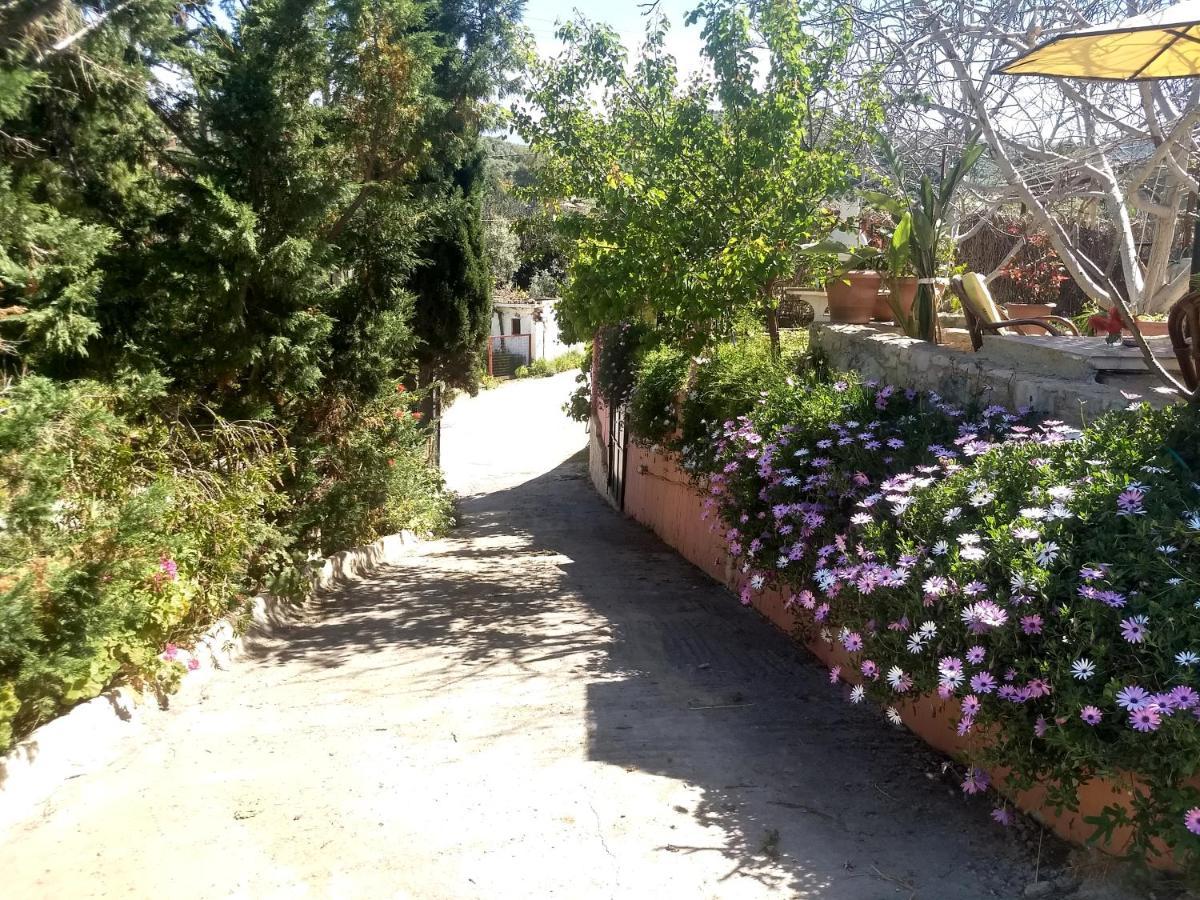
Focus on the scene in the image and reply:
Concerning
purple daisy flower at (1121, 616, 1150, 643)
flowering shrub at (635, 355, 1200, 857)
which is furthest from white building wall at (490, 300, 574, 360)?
purple daisy flower at (1121, 616, 1150, 643)

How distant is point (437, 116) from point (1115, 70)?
5.82 meters

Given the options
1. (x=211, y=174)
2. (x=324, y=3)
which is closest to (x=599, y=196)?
(x=324, y=3)

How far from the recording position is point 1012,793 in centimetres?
336

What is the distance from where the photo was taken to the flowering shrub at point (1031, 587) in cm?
256

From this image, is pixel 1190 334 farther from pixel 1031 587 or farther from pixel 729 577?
pixel 729 577

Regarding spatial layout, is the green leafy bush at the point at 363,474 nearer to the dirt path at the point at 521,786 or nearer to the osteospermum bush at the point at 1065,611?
the dirt path at the point at 521,786

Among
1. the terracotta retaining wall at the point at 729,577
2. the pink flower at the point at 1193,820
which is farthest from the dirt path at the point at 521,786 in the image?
the pink flower at the point at 1193,820

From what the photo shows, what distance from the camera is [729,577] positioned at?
758 cm

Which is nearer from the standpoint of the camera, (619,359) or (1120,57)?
(1120,57)

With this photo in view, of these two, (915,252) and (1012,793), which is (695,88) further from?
(1012,793)

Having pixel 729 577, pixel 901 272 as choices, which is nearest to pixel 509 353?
pixel 729 577

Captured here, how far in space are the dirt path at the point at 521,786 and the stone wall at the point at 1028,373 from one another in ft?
6.07

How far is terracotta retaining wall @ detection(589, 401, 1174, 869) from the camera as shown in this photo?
9.98 feet

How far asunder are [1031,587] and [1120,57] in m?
3.74
